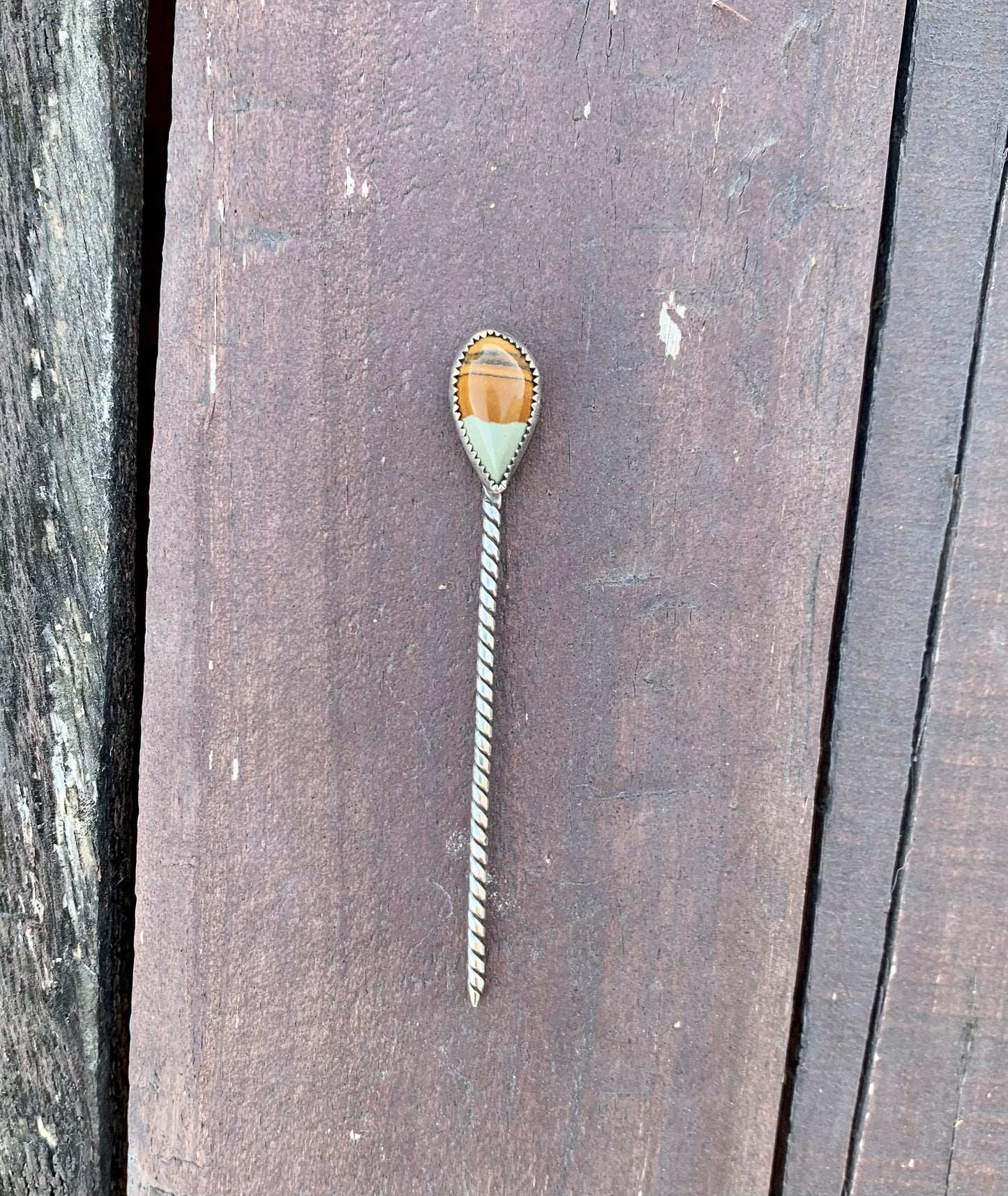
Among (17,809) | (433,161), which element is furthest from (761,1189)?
(433,161)

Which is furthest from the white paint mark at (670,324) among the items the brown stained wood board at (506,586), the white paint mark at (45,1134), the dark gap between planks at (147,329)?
the white paint mark at (45,1134)

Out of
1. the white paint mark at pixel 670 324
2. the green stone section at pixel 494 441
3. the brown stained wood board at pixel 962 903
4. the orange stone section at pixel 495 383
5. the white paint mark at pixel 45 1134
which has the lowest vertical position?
the white paint mark at pixel 45 1134

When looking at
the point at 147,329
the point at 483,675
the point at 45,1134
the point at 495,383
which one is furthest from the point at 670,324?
the point at 45,1134

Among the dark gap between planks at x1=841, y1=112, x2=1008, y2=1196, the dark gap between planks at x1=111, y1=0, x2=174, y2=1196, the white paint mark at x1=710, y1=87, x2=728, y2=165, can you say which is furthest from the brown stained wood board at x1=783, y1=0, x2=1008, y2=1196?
the dark gap between planks at x1=111, y1=0, x2=174, y2=1196

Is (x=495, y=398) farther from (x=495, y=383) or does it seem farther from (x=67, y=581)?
(x=67, y=581)

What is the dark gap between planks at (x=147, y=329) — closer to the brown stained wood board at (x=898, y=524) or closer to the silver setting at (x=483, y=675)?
the silver setting at (x=483, y=675)

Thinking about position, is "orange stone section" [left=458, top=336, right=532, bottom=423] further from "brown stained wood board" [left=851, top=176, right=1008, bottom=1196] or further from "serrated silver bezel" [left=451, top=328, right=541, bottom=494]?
"brown stained wood board" [left=851, top=176, right=1008, bottom=1196]
